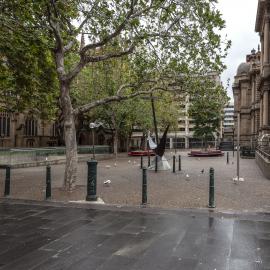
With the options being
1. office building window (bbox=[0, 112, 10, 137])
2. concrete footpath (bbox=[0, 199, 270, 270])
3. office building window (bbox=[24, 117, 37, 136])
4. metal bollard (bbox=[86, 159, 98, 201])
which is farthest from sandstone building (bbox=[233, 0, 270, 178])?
office building window (bbox=[0, 112, 10, 137])

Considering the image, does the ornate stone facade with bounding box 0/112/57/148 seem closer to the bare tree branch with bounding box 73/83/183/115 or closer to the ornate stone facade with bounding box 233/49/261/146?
the bare tree branch with bounding box 73/83/183/115

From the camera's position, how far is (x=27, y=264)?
5500mm

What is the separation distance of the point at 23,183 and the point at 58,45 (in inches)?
252

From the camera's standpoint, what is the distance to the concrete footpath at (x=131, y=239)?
18.3 feet

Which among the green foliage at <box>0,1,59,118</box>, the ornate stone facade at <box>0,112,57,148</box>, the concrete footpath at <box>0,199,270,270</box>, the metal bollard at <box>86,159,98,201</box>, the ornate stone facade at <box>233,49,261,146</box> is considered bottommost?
the concrete footpath at <box>0,199,270,270</box>

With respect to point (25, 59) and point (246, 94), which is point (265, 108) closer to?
point (246, 94)

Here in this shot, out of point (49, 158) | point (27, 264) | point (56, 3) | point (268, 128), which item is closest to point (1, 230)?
point (27, 264)

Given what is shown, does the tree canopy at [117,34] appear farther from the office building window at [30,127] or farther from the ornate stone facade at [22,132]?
the office building window at [30,127]

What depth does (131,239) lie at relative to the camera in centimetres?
685

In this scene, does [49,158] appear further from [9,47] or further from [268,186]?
[268,186]

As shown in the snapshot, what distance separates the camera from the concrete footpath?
558 centimetres

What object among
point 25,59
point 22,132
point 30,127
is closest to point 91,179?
point 25,59

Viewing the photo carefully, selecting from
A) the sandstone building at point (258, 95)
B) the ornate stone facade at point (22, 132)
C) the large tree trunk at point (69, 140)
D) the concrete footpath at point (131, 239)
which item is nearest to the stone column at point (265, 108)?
the sandstone building at point (258, 95)

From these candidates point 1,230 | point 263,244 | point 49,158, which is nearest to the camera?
point 263,244
